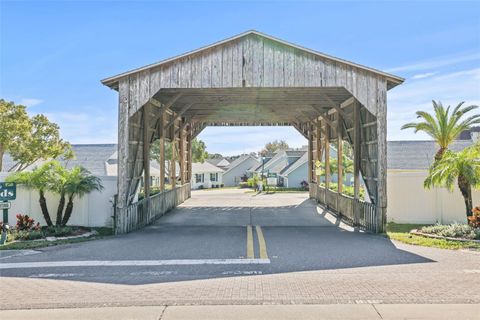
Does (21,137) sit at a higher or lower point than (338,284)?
higher

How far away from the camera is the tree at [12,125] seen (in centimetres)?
2506

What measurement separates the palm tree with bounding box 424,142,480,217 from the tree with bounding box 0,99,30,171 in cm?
2395

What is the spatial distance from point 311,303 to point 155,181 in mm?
44616

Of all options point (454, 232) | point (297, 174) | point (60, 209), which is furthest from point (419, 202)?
point (297, 174)

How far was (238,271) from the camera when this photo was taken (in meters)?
8.78

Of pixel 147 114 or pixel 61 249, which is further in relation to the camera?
pixel 147 114

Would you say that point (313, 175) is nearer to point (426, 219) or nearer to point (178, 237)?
point (426, 219)

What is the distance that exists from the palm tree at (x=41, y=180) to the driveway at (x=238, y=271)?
3421mm

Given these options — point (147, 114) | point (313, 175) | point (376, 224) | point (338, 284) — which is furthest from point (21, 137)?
point (338, 284)

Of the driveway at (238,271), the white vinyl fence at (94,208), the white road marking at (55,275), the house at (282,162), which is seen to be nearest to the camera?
the driveway at (238,271)

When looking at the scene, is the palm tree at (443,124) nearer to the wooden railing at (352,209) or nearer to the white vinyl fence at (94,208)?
the wooden railing at (352,209)

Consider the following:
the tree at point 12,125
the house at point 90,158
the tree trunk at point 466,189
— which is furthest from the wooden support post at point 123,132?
the house at point 90,158

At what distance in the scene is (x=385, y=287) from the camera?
745 centimetres

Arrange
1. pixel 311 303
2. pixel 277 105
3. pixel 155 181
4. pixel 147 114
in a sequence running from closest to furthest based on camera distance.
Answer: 1. pixel 311 303
2. pixel 147 114
3. pixel 277 105
4. pixel 155 181
